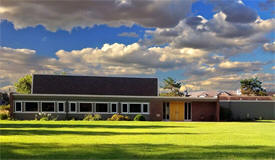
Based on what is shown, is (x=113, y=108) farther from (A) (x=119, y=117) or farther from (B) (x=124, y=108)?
(A) (x=119, y=117)

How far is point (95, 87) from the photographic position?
A: 4194cm

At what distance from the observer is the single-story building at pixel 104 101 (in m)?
36.5

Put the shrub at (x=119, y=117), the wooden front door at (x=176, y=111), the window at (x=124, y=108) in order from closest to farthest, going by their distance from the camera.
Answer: the shrub at (x=119, y=117) < the window at (x=124, y=108) < the wooden front door at (x=176, y=111)

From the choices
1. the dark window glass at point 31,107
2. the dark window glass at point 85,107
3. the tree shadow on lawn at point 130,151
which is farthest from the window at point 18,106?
the tree shadow on lawn at point 130,151

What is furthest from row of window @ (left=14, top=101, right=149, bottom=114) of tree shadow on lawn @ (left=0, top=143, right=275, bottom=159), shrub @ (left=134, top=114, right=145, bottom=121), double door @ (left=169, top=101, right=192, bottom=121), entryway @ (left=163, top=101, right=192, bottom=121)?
tree shadow on lawn @ (left=0, top=143, right=275, bottom=159)

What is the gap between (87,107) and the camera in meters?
37.3

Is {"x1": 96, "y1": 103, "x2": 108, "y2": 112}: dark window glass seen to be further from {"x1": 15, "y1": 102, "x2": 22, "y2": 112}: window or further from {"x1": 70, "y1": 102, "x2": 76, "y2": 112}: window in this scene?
{"x1": 15, "y1": 102, "x2": 22, "y2": 112}: window

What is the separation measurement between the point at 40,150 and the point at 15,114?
86.5 ft

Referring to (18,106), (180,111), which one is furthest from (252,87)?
(18,106)

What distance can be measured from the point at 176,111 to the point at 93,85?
10.6 meters

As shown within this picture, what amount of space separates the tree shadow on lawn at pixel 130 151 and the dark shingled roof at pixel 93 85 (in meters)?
28.5

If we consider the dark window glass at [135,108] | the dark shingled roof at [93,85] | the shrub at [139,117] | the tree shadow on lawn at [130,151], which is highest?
the dark shingled roof at [93,85]

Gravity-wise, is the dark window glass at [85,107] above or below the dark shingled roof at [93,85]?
below

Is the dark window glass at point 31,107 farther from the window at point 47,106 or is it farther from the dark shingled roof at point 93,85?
the dark shingled roof at point 93,85
